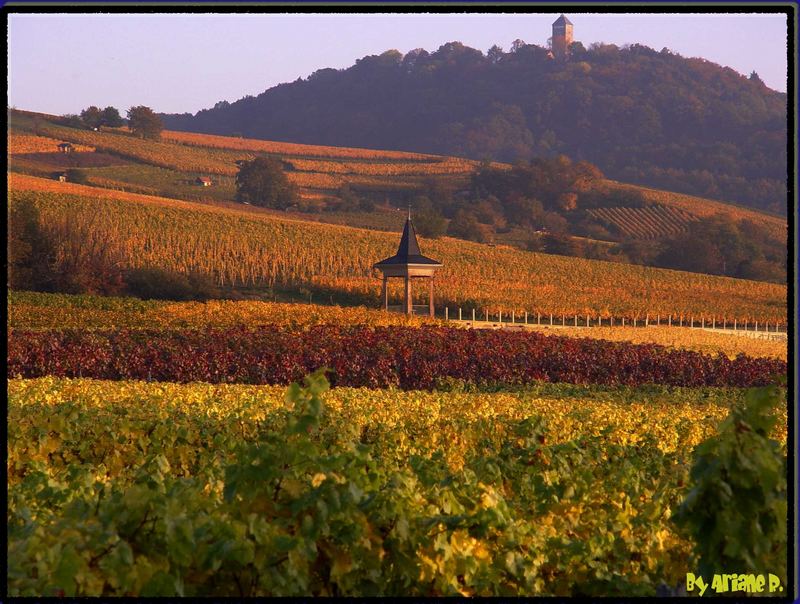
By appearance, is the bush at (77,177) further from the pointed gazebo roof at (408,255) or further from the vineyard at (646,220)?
the pointed gazebo roof at (408,255)

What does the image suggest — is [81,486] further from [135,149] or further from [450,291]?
[135,149]

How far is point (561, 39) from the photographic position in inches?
7190

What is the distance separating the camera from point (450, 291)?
148 feet

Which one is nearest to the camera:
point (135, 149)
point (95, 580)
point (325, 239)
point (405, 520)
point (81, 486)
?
point (95, 580)

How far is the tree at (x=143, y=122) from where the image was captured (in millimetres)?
105812

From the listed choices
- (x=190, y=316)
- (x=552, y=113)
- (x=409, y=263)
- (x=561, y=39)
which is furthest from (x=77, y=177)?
(x=561, y=39)

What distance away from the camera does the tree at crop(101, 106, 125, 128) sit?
109 metres

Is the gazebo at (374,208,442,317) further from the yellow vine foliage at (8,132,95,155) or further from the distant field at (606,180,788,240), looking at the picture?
the distant field at (606,180,788,240)

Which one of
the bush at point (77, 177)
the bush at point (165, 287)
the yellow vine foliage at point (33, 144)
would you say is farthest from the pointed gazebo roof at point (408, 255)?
the yellow vine foliage at point (33, 144)

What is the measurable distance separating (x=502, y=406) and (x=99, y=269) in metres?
29.9

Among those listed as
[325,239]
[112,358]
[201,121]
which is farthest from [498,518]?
[201,121]

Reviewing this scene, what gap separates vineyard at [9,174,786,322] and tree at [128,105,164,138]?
140 feet

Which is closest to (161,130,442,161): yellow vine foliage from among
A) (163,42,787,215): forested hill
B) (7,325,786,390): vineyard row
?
(163,42,787,215): forested hill

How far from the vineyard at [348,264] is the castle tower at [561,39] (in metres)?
125
